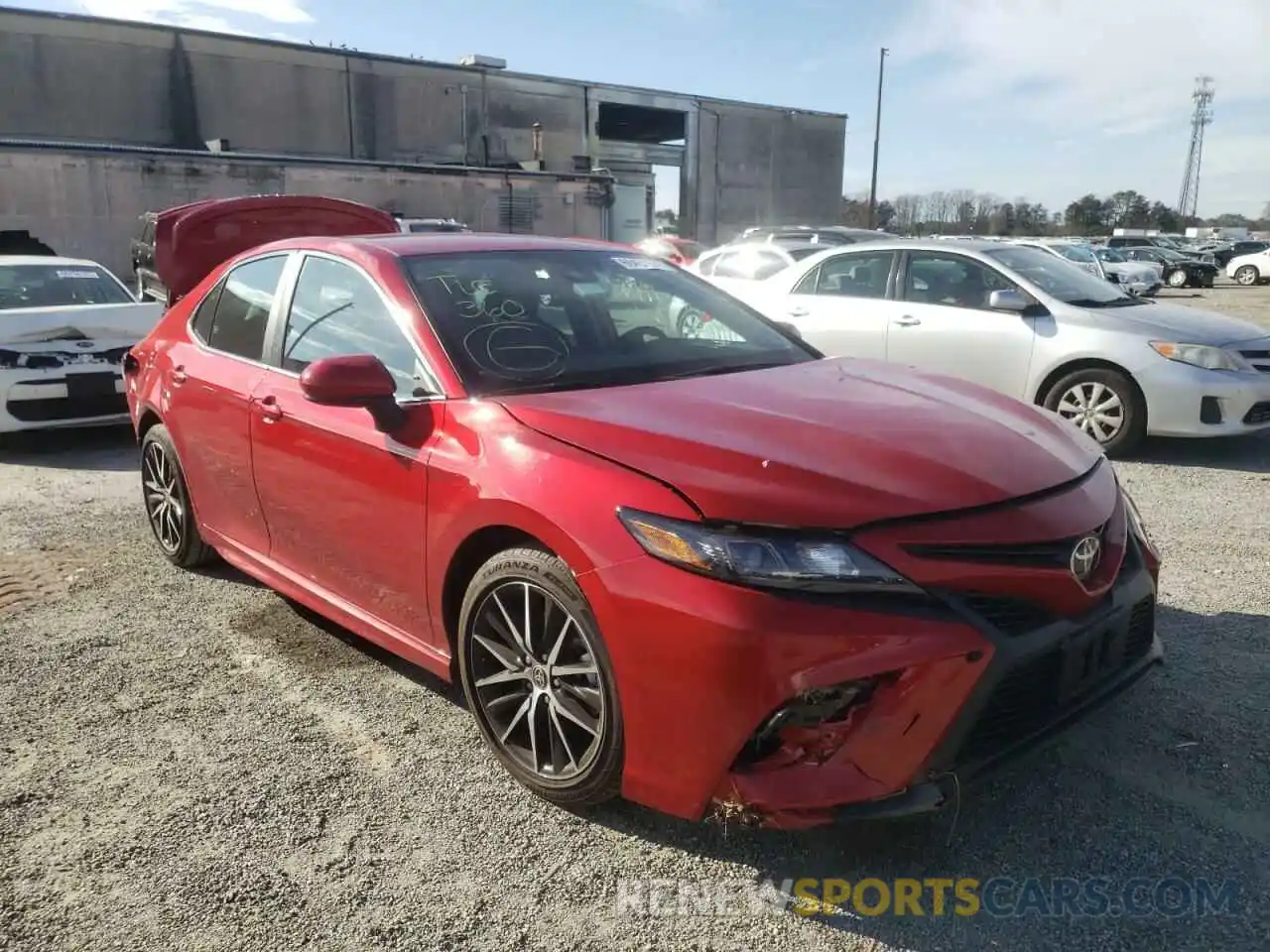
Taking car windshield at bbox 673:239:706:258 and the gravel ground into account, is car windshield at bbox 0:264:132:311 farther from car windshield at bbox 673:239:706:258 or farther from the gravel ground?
car windshield at bbox 673:239:706:258

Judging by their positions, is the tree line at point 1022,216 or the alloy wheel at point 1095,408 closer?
the alloy wheel at point 1095,408

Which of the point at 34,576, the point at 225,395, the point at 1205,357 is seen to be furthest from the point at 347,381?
the point at 1205,357

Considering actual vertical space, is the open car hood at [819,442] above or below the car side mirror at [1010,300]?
below

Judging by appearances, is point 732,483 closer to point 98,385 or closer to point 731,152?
point 98,385

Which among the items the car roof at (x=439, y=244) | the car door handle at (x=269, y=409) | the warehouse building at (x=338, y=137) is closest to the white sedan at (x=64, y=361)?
the car roof at (x=439, y=244)

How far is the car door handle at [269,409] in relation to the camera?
3.55 m

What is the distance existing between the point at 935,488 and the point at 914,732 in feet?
1.86

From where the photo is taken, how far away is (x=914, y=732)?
2148 mm

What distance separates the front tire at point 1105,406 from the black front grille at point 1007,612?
15.7ft

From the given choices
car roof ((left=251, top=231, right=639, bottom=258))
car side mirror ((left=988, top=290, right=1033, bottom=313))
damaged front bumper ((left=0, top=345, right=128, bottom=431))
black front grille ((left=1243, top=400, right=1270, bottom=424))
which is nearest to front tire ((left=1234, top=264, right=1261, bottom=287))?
black front grille ((left=1243, top=400, right=1270, bottom=424))

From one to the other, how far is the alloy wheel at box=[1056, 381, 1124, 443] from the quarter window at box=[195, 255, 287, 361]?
5152 millimetres

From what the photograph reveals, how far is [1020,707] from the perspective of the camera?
7.50 feet

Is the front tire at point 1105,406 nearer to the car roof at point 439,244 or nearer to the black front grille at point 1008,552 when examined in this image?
the car roof at point 439,244

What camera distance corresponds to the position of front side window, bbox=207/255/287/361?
3.90 m
